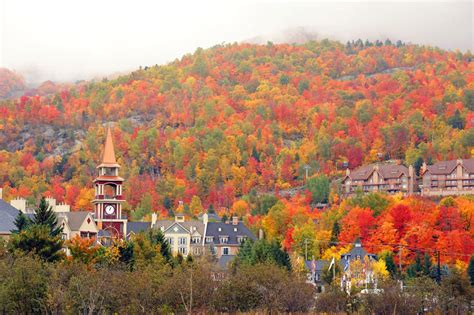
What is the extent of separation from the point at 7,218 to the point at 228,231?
55.2 meters

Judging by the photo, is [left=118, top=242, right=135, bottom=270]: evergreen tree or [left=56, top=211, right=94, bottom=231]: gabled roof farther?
[left=56, top=211, right=94, bottom=231]: gabled roof

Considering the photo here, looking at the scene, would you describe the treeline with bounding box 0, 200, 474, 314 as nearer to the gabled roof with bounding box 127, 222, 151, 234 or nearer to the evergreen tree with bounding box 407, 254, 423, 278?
Result: the evergreen tree with bounding box 407, 254, 423, 278

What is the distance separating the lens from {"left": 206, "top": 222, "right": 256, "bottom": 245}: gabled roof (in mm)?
160000

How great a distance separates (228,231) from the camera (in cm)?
16125

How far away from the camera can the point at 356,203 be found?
18138cm

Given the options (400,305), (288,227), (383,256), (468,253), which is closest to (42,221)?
(400,305)

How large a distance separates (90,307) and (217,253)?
80.3m

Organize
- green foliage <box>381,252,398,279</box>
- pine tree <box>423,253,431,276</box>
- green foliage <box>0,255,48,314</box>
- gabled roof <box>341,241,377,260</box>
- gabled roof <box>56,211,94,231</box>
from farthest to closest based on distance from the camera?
gabled roof <box>341,241,377,260</box> < green foliage <box>381,252,398,279</box> < pine tree <box>423,253,431,276</box> < gabled roof <box>56,211,94,231</box> < green foliage <box>0,255,48,314</box>

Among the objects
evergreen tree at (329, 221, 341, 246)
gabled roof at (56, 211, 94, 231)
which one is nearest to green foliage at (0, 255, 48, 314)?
gabled roof at (56, 211, 94, 231)

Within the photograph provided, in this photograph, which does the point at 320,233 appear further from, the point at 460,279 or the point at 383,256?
the point at 460,279

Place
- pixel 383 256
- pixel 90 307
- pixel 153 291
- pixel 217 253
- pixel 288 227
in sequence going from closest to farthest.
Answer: pixel 90 307 < pixel 153 291 < pixel 383 256 < pixel 217 253 < pixel 288 227

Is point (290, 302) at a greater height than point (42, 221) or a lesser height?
lesser

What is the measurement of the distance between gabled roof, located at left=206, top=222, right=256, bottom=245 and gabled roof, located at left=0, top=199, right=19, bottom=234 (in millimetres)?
49496

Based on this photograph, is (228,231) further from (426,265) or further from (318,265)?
(426,265)
